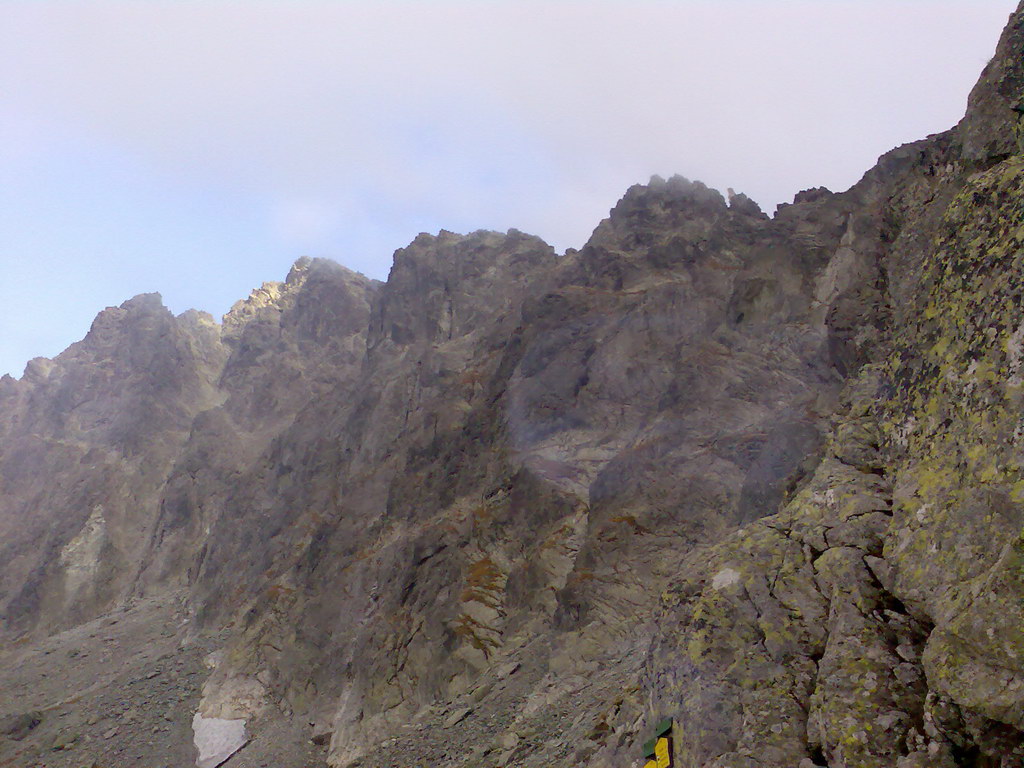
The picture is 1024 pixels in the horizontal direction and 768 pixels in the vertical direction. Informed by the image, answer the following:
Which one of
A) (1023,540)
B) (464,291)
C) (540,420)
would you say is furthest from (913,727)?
(464,291)

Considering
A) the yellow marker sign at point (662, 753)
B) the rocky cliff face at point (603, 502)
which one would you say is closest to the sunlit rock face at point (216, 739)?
the rocky cliff face at point (603, 502)

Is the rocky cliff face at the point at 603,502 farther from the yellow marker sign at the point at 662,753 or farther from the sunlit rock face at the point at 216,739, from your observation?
the sunlit rock face at the point at 216,739

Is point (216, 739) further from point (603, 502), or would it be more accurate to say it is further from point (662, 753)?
point (662, 753)

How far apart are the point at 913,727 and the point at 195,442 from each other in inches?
3922

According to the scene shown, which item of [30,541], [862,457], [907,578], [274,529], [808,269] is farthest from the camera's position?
[30,541]

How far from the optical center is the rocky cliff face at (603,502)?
27.3 ft

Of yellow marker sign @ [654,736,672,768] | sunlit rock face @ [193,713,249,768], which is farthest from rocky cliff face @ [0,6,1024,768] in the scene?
sunlit rock face @ [193,713,249,768]

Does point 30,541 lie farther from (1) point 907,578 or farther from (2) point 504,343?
(1) point 907,578

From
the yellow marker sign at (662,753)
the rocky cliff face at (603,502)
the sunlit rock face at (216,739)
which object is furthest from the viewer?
the sunlit rock face at (216,739)

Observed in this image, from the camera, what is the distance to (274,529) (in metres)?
65.1

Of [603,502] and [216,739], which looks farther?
[216,739]

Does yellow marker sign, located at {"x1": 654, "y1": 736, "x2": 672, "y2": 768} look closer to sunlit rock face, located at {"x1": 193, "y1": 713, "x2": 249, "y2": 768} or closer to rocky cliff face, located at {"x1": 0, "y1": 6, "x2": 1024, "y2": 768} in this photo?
rocky cliff face, located at {"x1": 0, "y1": 6, "x2": 1024, "y2": 768}

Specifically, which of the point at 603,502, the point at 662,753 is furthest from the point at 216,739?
the point at 662,753

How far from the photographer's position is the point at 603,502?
37.4 m
